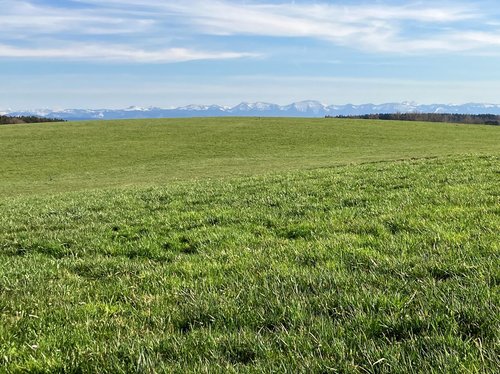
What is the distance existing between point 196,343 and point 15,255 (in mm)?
6951

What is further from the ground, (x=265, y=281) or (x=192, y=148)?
(x=265, y=281)

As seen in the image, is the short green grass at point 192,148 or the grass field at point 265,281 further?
the short green grass at point 192,148

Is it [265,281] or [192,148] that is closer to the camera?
[265,281]

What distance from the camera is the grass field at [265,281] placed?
423 centimetres

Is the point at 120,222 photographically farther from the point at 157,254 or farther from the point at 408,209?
the point at 408,209

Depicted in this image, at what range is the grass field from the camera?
423 cm

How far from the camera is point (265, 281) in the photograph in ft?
20.4

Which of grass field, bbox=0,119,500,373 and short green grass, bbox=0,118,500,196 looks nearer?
grass field, bbox=0,119,500,373

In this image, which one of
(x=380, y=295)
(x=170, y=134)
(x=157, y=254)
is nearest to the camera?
(x=380, y=295)

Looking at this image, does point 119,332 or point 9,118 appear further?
point 9,118

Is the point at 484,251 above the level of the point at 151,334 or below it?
above

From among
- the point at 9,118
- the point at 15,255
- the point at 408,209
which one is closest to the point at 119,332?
the point at 15,255

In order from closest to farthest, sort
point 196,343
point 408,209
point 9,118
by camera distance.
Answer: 1. point 196,343
2. point 408,209
3. point 9,118

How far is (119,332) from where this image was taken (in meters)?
4.95
